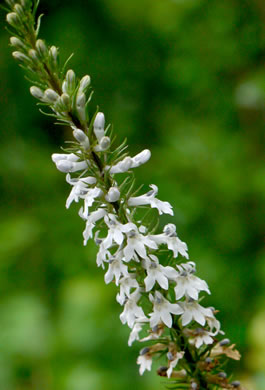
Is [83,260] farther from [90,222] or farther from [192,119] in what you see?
[90,222]

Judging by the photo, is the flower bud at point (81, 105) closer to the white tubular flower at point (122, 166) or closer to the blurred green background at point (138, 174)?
the white tubular flower at point (122, 166)

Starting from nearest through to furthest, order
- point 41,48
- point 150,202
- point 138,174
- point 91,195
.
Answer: point 41,48 → point 91,195 → point 150,202 → point 138,174

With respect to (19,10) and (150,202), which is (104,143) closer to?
(150,202)

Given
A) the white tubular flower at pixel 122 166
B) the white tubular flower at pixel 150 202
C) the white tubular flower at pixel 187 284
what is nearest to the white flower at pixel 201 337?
the white tubular flower at pixel 187 284

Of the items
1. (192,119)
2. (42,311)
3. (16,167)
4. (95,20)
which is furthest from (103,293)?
(95,20)

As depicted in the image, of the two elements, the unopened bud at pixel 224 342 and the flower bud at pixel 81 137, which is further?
the unopened bud at pixel 224 342

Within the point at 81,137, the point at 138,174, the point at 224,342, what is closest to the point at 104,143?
the point at 81,137
